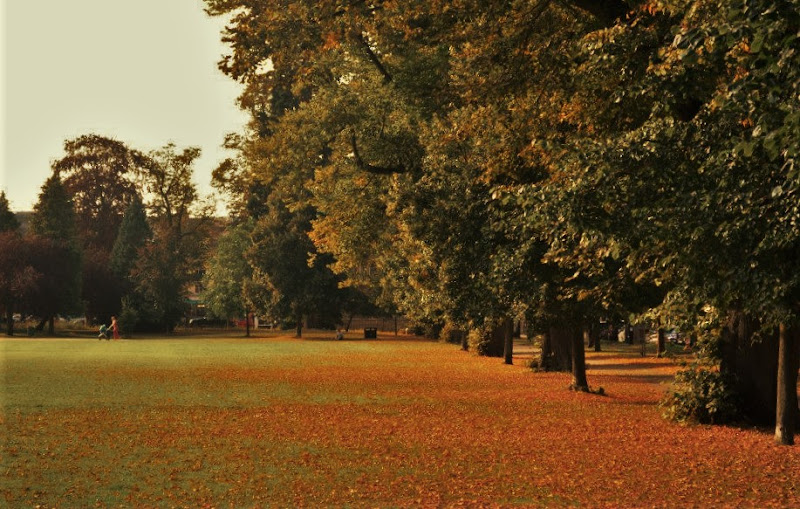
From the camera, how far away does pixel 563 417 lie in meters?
21.1

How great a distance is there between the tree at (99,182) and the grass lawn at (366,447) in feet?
249

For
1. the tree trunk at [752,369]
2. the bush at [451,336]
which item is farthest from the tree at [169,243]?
the tree trunk at [752,369]

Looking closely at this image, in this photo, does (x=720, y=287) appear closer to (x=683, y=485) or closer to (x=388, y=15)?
(x=683, y=485)

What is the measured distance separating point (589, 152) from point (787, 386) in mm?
5766

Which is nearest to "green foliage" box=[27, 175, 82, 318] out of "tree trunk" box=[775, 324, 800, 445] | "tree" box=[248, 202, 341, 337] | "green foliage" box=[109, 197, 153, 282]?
"green foliage" box=[109, 197, 153, 282]

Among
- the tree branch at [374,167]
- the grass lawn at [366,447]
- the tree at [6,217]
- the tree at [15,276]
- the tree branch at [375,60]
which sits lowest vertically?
the grass lawn at [366,447]

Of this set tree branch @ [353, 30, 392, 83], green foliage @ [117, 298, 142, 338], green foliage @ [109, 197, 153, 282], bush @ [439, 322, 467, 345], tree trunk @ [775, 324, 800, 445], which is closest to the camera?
tree trunk @ [775, 324, 800, 445]

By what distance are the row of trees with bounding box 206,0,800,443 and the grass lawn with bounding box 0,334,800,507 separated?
2.11 meters

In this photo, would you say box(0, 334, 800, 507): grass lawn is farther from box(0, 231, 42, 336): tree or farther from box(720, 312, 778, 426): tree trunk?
box(0, 231, 42, 336): tree

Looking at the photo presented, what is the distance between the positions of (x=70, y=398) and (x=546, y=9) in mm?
14352

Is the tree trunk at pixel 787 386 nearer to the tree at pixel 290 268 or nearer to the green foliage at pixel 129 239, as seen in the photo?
the tree at pixel 290 268

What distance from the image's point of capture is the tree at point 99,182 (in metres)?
103

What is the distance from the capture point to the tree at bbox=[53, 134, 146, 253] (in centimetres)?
10331

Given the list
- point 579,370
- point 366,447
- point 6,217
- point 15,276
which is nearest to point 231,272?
point 15,276
